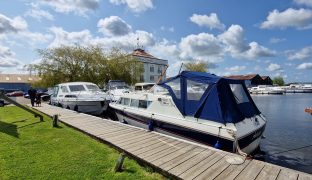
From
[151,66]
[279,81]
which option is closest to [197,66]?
[151,66]

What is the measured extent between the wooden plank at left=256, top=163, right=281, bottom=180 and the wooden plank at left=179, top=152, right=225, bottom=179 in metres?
1.11

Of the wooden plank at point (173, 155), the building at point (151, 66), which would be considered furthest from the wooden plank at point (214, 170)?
the building at point (151, 66)

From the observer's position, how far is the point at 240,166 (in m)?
5.53

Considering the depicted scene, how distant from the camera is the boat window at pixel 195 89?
8.41 metres

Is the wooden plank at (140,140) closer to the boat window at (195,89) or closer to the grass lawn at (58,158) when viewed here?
the grass lawn at (58,158)

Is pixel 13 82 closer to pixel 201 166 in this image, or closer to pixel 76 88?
pixel 76 88

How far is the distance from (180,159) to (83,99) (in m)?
12.9

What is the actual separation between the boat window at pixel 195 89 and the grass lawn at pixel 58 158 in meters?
3.48

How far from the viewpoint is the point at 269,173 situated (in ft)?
16.8

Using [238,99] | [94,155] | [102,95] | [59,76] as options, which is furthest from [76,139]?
[59,76]

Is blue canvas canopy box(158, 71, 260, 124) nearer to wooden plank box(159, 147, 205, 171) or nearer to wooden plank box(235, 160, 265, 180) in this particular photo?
wooden plank box(159, 147, 205, 171)

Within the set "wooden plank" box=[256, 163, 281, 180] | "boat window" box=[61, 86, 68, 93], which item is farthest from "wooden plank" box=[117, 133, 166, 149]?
"boat window" box=[61, 86, 68, 93]

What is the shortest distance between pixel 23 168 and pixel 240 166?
528 centimetres

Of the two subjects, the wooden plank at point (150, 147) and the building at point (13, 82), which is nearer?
the wooden plank at point (150, 147)
